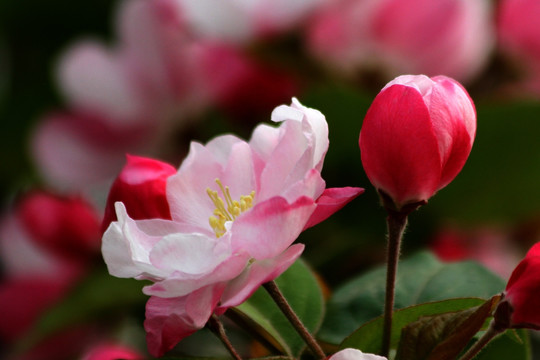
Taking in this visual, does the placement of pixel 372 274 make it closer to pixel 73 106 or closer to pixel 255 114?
pixel 255 114

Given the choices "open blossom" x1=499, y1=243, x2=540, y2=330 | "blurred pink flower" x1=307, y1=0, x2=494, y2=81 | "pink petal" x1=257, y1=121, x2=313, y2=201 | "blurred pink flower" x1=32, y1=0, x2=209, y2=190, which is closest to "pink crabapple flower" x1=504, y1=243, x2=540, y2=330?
"open blossom" x1=499, y1=243, x2=540, y2=330

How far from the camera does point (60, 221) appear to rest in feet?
2.80

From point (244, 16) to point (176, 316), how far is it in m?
0.58

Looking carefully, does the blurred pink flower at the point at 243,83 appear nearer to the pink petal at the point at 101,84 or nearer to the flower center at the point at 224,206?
the pink petal at the point at 101,84

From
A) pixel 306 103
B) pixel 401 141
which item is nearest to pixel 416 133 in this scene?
pixel 401 141

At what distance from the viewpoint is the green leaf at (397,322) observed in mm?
389

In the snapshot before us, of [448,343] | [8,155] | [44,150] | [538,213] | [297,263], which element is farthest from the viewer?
[8,155]

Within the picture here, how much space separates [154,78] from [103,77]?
0.20 feet

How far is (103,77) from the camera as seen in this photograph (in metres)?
0.98

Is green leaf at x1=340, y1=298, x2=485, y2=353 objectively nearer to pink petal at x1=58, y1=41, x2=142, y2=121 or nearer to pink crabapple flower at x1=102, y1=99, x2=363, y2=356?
pink crabapple flower at x1=102, y1=99, x2=363, y2=356

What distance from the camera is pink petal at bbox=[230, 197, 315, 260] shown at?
0.33 metres

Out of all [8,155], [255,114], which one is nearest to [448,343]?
[255,114]

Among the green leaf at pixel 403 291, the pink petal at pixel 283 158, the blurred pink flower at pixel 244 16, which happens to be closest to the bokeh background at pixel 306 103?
the blurred pink flower at pixel 244 16

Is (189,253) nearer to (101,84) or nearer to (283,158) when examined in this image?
(283,158)
